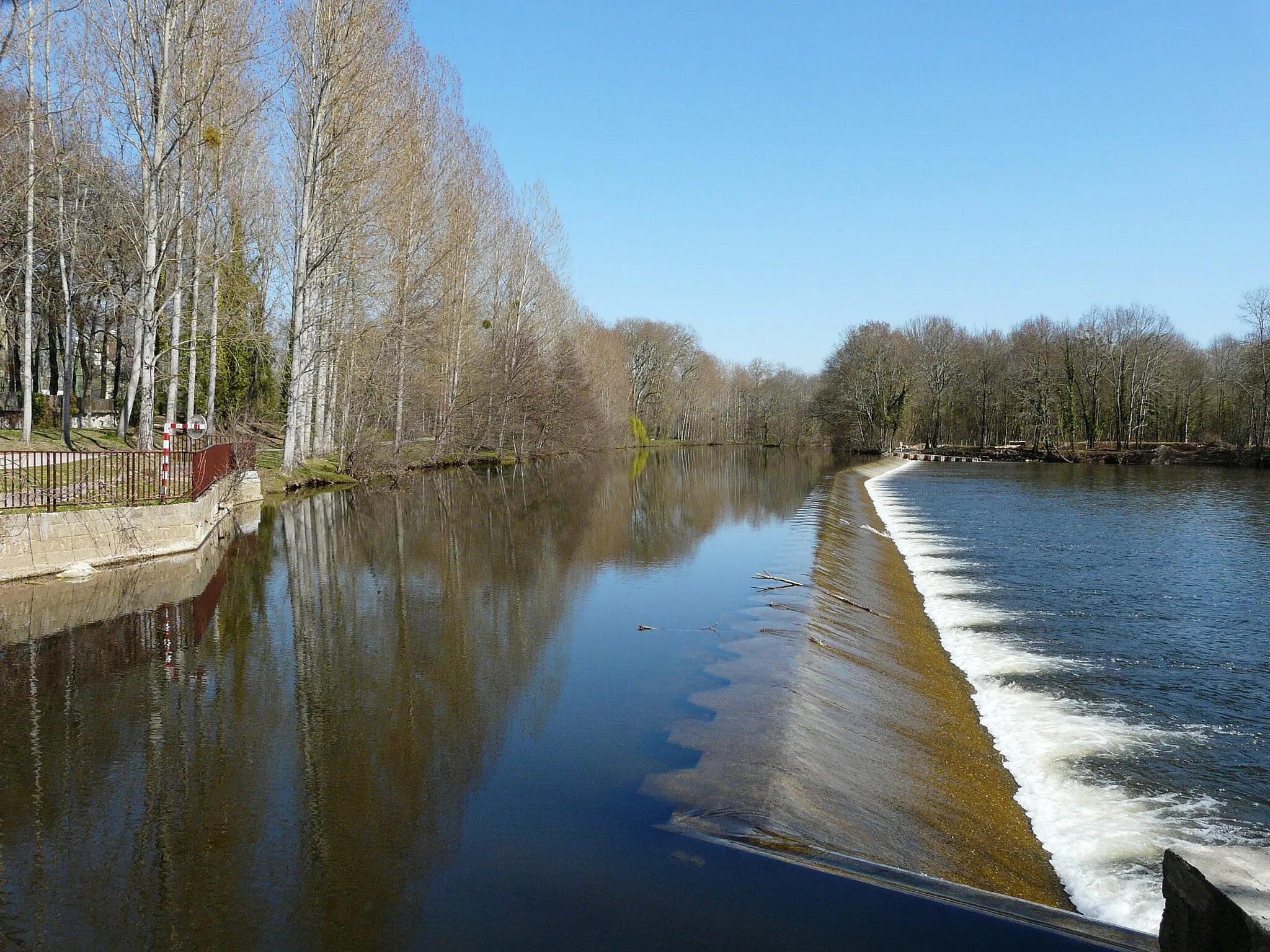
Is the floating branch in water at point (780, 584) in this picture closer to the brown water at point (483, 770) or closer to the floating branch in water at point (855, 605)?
the brown water at point (483, 770)

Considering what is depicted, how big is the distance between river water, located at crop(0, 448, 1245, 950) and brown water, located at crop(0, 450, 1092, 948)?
1.1 inches

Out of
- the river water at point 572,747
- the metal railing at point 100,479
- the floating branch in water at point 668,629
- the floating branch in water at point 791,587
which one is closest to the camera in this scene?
the river water at point 572,747

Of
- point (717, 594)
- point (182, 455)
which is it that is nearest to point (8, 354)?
point (182, 455)

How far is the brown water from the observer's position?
4.68 m

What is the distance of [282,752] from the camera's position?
6809 mm

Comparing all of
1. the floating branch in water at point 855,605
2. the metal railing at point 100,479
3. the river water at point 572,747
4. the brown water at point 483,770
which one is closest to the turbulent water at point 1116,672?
the river water at point 572,747

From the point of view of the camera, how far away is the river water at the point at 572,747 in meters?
4.77

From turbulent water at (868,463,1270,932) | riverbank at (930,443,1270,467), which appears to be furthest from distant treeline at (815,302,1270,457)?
turbulent water at (868,463,1270,932)

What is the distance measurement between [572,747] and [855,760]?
2.34 m

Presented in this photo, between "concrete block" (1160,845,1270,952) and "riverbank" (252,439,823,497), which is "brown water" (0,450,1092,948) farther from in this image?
"riverbank" (252,439,823,497)

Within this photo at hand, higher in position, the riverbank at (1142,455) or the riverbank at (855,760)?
the riverbank at (1142,455)

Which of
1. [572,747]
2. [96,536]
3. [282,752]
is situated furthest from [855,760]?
[96,536]

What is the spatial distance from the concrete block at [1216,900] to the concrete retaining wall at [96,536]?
13960 mm

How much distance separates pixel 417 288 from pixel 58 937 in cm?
3109
